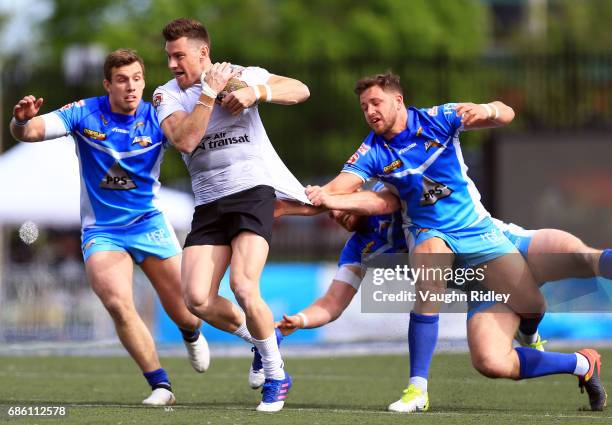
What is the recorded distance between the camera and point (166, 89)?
830cm

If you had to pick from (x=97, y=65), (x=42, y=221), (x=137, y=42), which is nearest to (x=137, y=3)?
(x=137, y=42)

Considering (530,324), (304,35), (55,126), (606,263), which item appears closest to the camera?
(606,263)

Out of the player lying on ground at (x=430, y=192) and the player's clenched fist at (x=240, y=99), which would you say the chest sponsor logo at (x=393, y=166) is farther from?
the player's clenched fist at (x=240, y=99)

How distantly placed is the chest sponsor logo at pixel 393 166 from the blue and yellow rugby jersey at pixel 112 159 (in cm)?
163

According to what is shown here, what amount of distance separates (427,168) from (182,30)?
1795 mm

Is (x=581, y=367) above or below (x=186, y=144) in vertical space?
below

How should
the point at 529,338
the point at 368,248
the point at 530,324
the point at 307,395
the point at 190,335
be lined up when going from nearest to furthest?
the point at 530,324
the point at 529,338
the point at 368,248
the point at 190,335
the point at 307,395

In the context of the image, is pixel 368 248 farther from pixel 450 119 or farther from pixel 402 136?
pixel 450 119

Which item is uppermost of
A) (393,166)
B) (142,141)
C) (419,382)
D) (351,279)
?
(142,141)

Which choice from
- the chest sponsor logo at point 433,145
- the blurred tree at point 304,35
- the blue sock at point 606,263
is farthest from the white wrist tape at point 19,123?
the blurred tree at point 304,35

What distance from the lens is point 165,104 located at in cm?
819

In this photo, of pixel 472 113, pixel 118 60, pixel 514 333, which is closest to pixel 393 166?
pixel 472 113

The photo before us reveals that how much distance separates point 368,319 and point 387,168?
8934 millimetres

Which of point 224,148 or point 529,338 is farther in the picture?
point 529,338
